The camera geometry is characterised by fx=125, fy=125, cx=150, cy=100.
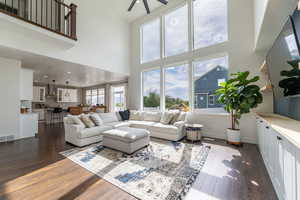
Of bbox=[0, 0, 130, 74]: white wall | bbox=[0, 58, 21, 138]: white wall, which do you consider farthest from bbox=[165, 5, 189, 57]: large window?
bbox=[0, 58, 21, 138]: white wall

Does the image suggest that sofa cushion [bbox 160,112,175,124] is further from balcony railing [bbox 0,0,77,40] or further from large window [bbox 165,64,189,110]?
balcony railing [bbox 0,0,77,40]

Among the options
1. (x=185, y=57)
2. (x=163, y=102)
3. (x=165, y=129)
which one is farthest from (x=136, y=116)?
(x=185, y=57)

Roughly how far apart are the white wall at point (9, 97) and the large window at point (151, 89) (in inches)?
179

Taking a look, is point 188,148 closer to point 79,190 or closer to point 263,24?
point 79,190

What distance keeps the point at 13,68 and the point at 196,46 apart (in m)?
6.17

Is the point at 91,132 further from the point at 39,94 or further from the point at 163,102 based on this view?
the point at 39,94

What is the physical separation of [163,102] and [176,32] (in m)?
2.95

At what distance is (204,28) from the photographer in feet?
14.7

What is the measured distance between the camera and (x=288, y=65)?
6.16 ft

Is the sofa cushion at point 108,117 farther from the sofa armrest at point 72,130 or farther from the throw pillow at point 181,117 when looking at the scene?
the throw pillow at point 181,117

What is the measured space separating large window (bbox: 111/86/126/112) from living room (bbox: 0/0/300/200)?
2061mm

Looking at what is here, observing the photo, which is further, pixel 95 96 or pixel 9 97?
pixel 95 96

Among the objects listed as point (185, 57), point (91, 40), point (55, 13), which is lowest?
point (185, 57)

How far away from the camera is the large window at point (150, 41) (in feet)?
18.7
